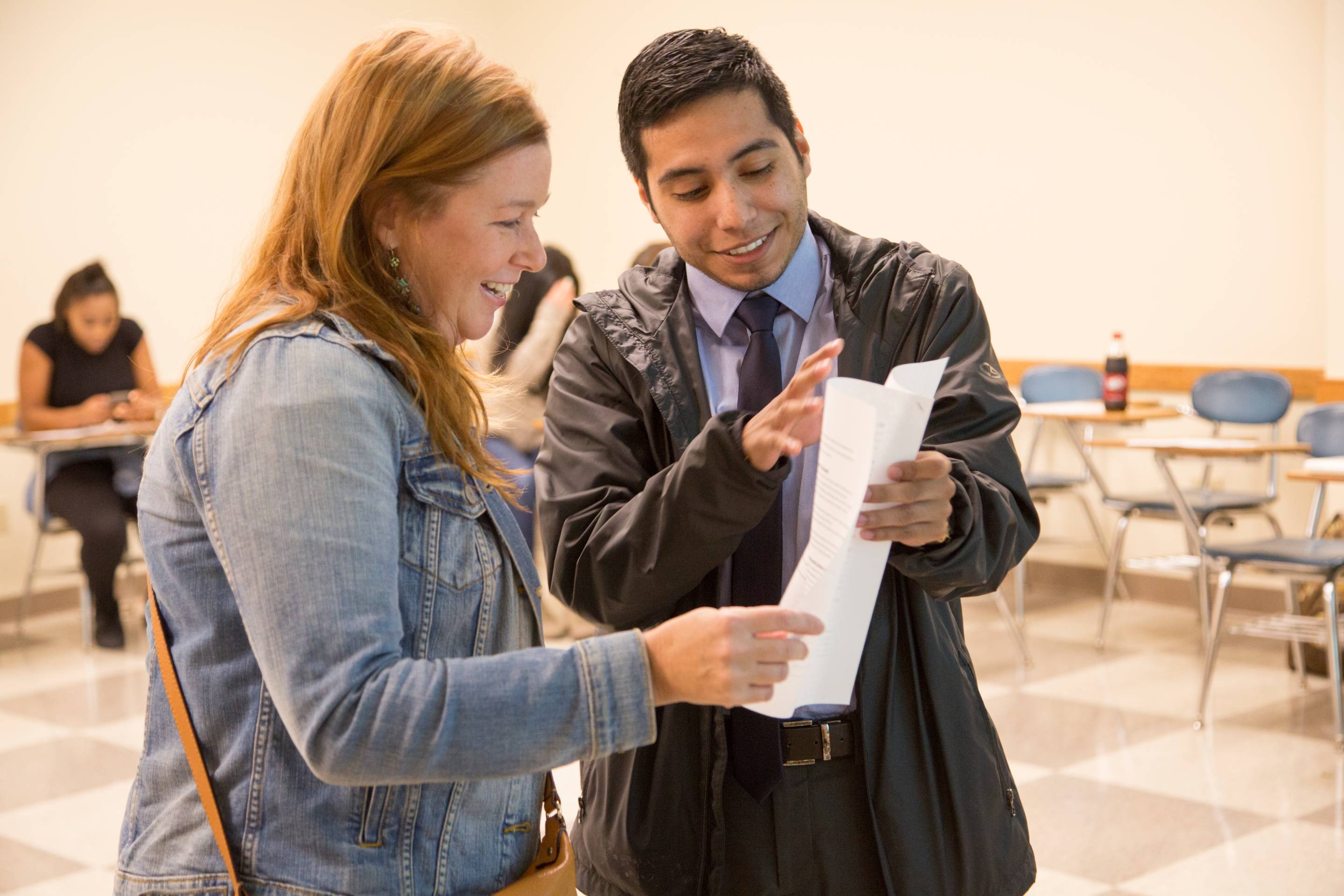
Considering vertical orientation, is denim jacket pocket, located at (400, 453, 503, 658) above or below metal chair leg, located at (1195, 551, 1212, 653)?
above

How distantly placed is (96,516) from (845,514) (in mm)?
5235

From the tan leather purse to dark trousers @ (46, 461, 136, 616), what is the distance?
16.1 feet

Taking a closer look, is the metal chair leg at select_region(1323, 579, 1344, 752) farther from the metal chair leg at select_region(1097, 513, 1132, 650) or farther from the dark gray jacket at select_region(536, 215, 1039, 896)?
the dark gray jacket at select_region(536, 215, 1039, 896)

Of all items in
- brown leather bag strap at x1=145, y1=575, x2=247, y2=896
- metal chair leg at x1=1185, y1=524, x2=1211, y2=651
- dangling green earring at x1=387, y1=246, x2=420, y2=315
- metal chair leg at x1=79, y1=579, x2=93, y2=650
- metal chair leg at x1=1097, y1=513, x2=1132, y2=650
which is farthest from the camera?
metal chair leg at x1=79, y1=579, x2=93, y2=650

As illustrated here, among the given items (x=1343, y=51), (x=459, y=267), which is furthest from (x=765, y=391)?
(x=1343, y=51)

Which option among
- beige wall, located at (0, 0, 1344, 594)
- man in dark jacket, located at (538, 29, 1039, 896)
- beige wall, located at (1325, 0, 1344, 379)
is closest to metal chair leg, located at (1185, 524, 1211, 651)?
beige wall, located at (1325, 0, 1344, 379)

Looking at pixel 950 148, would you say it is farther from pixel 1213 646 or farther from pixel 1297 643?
pixel 1213 646

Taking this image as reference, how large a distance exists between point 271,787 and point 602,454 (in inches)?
Result: 22.0

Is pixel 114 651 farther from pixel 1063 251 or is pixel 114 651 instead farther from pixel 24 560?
pixel 1063 251

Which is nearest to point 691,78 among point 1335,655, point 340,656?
point 340,656

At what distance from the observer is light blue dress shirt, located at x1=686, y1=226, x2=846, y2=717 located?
150 centimetres

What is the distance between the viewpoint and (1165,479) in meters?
4.46

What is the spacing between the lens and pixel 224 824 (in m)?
1.02

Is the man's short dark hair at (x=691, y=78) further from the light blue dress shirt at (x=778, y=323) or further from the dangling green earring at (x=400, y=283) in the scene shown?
the dangling green earring at (x=400, y=283)
